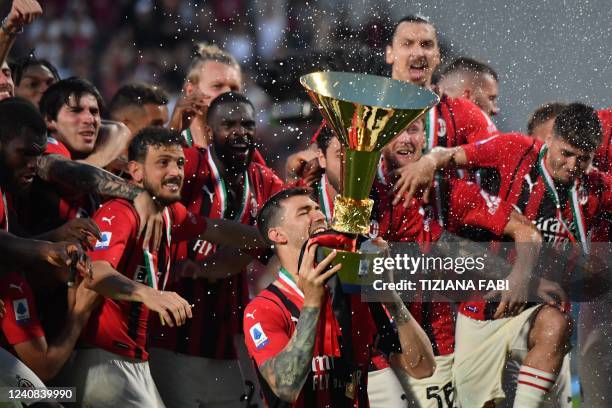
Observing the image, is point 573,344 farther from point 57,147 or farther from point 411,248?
point 57,147

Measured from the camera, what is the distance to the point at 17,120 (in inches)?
175

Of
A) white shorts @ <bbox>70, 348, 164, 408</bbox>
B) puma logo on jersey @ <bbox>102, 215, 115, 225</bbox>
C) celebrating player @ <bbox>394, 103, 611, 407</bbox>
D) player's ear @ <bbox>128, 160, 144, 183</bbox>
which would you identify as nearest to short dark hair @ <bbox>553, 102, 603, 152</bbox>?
celebrating player @ <bbox>394, 103, 611, 407</bbox>

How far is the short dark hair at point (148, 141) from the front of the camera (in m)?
4.64

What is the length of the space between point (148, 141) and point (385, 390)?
135 cm

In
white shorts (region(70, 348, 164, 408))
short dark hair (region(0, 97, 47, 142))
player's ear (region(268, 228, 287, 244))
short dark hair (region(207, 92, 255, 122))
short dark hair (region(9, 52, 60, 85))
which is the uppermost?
short dark hair (region(9, 52, 60, 85))

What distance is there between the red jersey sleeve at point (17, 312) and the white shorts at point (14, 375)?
119 millimetres

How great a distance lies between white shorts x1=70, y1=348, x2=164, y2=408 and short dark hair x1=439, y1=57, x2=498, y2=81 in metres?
2.28

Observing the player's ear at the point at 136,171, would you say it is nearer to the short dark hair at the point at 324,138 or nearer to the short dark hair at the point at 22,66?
the short dark hair at the point at 324,138

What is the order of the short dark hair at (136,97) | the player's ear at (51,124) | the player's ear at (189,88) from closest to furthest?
the player's ear at (51,124)
the short dark hair at (136,97)
the player's ear at (189,88)

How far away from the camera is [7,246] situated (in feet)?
13.9

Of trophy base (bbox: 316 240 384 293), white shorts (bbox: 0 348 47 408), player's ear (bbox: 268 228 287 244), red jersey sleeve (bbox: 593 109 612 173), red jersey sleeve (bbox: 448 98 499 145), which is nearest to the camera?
trophy base (bbox: 316 240 384 293)

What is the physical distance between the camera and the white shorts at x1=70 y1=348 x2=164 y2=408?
445 centimetres

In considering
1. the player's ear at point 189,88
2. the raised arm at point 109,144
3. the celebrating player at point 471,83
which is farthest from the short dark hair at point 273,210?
the celebrating player at point 471,83

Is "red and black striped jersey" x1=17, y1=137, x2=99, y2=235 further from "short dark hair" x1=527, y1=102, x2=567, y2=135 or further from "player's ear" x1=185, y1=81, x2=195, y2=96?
"short dark hair" x1=527, y1=102, x2=567, y2=135
